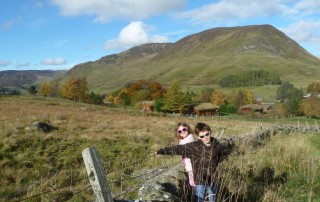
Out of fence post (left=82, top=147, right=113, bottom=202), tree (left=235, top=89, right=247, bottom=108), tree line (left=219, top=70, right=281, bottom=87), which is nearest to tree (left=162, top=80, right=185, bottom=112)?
tree (left=235, top=89, right=247, bottom=108)

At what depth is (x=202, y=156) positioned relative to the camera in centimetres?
564

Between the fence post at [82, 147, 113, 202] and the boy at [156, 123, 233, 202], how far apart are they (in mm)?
1703

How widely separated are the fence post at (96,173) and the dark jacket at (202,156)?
5.66 feet

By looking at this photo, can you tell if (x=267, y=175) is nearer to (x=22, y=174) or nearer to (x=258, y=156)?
(x=258, y=156)

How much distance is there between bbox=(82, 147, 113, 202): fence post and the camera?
3906 millimetres

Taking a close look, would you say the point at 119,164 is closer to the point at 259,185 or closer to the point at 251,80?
the point at 259,185

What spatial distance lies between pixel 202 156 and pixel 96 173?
2.15 metres

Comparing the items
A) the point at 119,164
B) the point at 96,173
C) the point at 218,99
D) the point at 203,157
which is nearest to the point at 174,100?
the point at 218,99

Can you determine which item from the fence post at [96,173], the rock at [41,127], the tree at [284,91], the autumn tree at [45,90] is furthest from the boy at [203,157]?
the tree at [284,91]

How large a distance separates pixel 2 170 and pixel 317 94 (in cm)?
15086

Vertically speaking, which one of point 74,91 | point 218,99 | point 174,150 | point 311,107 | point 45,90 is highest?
point 45,90

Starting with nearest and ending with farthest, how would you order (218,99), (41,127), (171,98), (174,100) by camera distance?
(41,127), (174,100), (171,98), (218,99)

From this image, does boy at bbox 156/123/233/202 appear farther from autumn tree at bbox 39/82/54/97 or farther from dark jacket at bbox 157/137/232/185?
autumn tree at bbox 39/82/54/97

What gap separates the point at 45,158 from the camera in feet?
46.8
